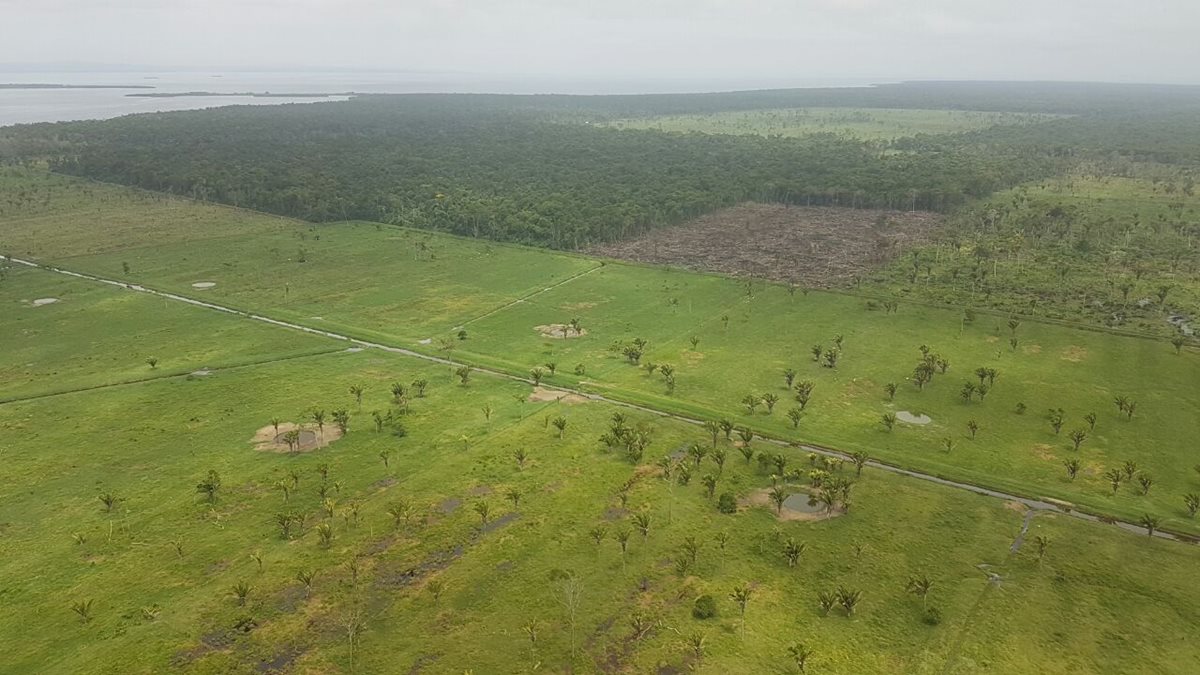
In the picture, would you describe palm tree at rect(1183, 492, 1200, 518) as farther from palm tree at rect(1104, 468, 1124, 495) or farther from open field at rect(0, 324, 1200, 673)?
open field at rect(0, 324, 1200, 673)

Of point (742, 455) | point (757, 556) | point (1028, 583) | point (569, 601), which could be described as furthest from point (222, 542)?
point (1028, 583)

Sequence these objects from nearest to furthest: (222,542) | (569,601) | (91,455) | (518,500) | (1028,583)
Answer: (569,601)
(1028,583)
(222,542)
(518,500)
(91,455)

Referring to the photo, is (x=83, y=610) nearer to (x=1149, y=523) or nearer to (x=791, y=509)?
(x=791, y=509)

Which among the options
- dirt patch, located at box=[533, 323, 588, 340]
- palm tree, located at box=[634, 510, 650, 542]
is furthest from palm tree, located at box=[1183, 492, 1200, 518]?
dirt patch, located at box=[533, 323, 588, 340]

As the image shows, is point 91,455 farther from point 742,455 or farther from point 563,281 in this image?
point 563,281

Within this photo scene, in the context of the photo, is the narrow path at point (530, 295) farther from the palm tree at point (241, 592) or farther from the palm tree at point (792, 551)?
the palm tree at point (792, 551)

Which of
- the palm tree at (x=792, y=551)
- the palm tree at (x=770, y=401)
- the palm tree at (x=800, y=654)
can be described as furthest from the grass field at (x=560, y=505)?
the palm tree at (x=770, y=401)

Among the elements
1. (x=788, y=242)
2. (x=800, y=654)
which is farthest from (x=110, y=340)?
(x=788, y=242)
